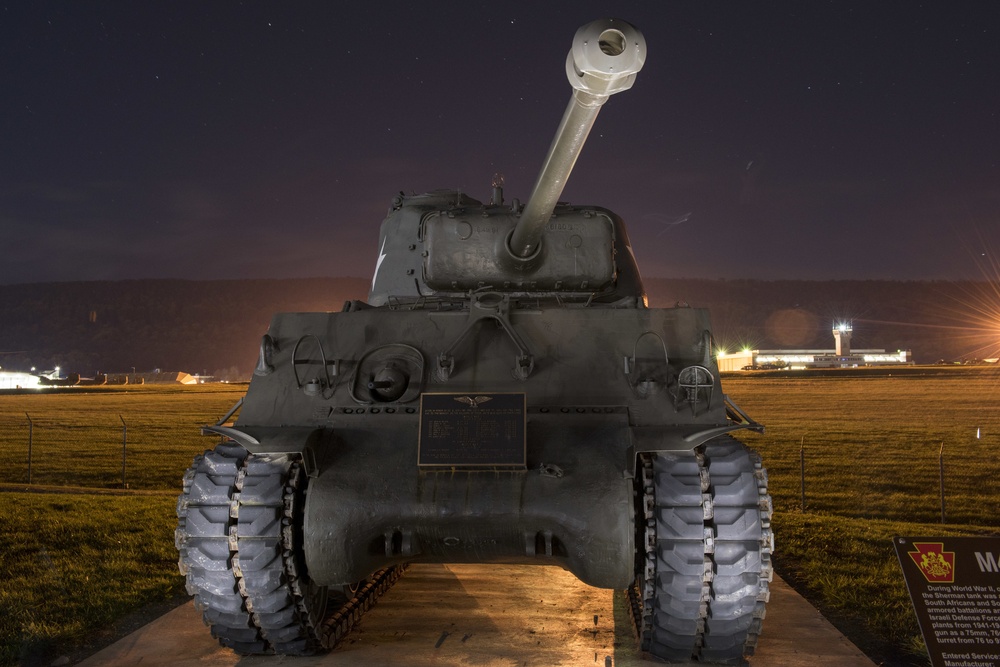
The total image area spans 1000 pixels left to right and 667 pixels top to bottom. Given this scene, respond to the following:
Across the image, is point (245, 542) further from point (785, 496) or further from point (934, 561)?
point (785, 496)

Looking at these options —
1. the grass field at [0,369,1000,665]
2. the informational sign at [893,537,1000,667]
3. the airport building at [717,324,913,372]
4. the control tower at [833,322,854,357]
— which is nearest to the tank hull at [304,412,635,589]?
the informational sign at [893,537,1000,667]

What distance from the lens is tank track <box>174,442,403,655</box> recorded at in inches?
198

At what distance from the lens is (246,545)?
5.01m

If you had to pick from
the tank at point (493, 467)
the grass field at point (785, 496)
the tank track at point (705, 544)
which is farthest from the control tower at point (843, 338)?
the tank track at point (705, 544)

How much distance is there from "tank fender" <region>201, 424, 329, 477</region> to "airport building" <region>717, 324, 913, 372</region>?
3727 cm

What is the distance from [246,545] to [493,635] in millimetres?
2196

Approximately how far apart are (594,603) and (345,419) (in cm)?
296

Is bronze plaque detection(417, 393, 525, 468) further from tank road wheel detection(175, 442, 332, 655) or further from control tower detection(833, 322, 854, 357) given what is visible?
control tower detection(833, 322, 854, 357)

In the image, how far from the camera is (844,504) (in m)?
13.6

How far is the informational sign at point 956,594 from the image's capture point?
4570mm

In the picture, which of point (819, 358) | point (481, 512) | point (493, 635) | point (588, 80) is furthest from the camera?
point (819, 358)

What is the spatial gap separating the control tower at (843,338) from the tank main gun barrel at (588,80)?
47688 millimetres

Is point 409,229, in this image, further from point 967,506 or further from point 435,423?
point 967,506

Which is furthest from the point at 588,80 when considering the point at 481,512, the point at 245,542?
the point at 245,542
